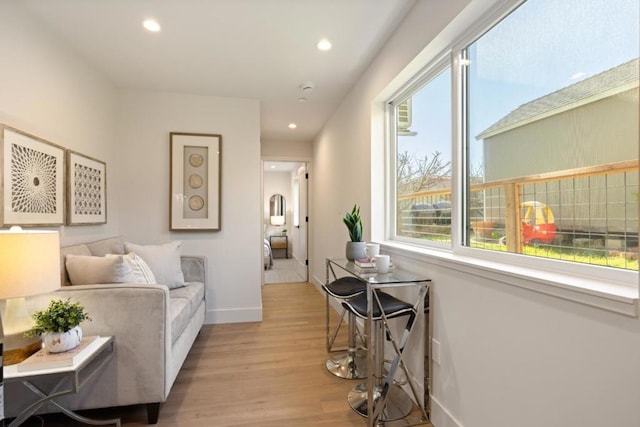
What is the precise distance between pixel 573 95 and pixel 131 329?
2.25 m

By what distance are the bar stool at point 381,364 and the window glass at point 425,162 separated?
0.53 metres

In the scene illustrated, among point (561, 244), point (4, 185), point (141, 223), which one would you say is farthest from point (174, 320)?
point (561, 244)

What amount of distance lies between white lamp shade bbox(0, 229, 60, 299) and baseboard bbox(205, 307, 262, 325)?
75.8 inches

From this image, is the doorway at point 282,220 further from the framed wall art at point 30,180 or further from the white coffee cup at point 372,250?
the framed wall art at point 30,180

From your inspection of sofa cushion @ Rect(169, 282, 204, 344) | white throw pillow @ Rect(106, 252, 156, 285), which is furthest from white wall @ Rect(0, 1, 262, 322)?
white throw pillow @ Rect(106, 252, 156, 285)

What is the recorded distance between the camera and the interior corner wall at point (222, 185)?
3.07 m

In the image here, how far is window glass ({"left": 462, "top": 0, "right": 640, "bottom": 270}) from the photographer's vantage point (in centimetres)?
95

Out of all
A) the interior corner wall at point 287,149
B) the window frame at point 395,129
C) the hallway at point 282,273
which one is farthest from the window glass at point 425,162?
the hallway at point 282,273

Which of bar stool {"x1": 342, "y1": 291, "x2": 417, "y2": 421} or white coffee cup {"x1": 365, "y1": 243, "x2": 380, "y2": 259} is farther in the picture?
white coffee cup {"x1": 365, "y1": 243, "x2": 380, "y2": 259}

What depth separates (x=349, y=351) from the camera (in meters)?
2.34

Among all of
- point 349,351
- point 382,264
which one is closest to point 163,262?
point 349,351

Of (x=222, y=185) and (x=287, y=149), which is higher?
(x=287, y=149)

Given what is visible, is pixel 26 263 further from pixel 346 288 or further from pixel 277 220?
pixel 277 220

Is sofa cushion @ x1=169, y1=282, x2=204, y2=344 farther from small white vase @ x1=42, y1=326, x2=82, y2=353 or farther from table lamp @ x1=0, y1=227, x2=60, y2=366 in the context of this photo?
table lamp @ x1=0, y1=227, x2=60, y2=366
